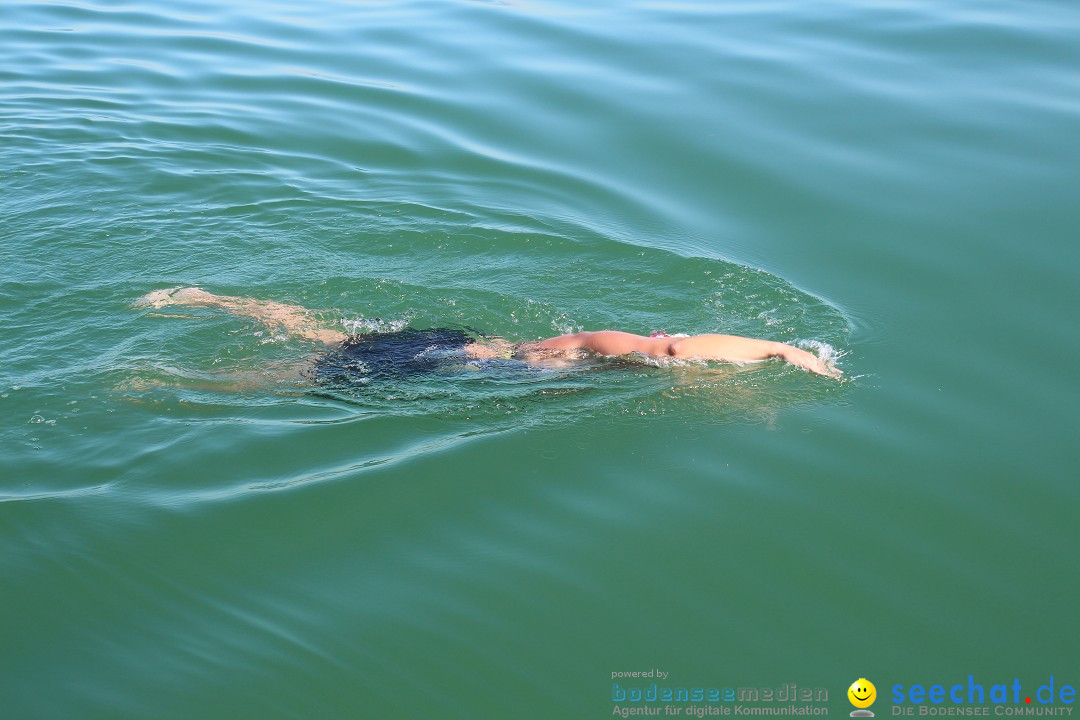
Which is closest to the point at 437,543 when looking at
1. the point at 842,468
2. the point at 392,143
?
the point at 842,468

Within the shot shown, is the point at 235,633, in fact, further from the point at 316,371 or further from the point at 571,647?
the point at 316,371

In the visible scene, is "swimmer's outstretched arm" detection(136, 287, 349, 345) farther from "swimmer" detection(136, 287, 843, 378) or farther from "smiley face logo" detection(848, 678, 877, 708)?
"smiley face logo" detection(848, 678, 877, 708)

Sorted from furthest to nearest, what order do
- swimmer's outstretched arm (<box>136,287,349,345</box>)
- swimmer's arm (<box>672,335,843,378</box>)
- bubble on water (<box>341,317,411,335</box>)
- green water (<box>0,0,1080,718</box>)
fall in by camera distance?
bubble on water (<box>341,317,411,335</box>) < swimmer's outstretched arm (<box>136,287,349,345</box>) < swimmer's arm (<box>672,335,843,378</box>) < green water (<box>0,0,1080,718</box>)

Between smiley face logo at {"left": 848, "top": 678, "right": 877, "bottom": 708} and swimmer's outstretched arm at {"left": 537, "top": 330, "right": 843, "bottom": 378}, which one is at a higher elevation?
swimmer's outstretched arm at {"left": 537, "top": 330, "right": 843, "bottom": 378}

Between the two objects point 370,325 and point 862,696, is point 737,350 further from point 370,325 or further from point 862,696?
point 370,325

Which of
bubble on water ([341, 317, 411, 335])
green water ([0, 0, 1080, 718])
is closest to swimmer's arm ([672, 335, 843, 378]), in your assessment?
green water ([0, 0, 1080, 718])

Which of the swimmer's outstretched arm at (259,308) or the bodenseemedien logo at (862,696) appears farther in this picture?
the swimmer's outstretched arm at (259,308)

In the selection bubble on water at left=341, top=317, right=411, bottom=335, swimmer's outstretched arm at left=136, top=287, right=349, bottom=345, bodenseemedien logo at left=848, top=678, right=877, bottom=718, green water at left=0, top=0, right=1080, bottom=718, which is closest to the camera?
bodenseemedien logo at left=848, top=678, right=877, bottom=718

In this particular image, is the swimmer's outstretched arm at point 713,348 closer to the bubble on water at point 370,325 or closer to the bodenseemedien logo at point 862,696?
the bubble on water at point 370,325

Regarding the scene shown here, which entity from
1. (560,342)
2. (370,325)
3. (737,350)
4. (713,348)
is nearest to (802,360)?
(737,350)

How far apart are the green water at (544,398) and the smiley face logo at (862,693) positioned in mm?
A: 37

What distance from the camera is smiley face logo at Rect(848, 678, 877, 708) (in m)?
4.00

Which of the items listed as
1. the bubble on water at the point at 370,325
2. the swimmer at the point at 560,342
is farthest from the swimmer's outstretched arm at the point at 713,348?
the bubble on water at the point at 370,325

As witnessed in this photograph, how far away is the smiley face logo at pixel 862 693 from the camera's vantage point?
13.1 ft
